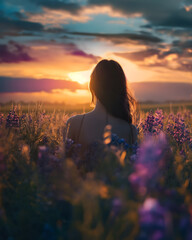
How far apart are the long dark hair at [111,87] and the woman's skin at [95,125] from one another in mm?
99

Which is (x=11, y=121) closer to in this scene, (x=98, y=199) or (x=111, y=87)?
(x=111, y=87)

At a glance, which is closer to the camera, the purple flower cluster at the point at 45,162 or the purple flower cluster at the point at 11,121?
the purple flower cluster at the point at 45,162

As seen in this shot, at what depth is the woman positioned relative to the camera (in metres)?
4.18

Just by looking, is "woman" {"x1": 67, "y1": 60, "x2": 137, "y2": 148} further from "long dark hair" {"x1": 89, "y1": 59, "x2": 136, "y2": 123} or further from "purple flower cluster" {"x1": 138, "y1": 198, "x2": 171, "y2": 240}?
"purple flower cluster" {"x1": 138, "y1": 198, "x2": 171, "y2": 240}

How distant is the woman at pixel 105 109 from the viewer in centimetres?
418

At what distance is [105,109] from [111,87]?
0.39 meters

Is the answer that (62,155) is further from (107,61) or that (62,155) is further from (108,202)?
(107,61)

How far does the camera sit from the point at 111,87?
4.20 meters

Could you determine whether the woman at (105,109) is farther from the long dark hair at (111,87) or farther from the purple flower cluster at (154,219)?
the purple flower cluster at (154,219)

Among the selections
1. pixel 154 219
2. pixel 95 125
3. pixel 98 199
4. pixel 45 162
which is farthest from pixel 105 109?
pixel 154 219

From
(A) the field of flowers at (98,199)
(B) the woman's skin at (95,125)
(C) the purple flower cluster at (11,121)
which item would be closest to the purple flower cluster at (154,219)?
(A) the field of flowers at (98,199)

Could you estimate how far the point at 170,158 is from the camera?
4.24 m

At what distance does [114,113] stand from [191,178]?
5.49 ft

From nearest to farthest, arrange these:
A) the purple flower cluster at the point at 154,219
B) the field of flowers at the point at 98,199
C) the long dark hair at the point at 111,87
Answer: the purple flower cluster at the point at 154,219 < the field of flowers at the point at 98,199 < the long dark hair at the point at 111,87
